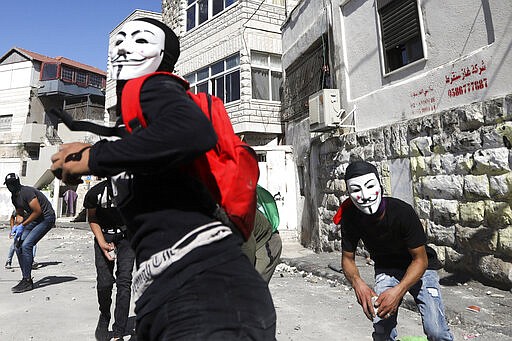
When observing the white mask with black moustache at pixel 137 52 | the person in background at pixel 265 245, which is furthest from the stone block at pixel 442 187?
the white mask with black moustache at pixel 137 52

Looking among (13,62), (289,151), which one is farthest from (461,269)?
(13,62)

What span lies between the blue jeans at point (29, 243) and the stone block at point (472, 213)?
6619 millimetres

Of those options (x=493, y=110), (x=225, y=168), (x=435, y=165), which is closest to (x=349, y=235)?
(x=225, y=168)

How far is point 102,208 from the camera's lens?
402 centimetres

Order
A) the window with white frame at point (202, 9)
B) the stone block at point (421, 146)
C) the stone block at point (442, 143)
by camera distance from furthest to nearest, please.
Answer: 1. the window with white frame at point (202, 9)
2. the stone block at point (421, 146)
3. the stone block at point (442, 143)

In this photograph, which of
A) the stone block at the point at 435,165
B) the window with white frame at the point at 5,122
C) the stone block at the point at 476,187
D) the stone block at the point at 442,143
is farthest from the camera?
the window with white frame at the point at 5,122

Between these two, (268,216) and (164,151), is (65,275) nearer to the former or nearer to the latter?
(268,216)

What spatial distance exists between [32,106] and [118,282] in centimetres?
3145

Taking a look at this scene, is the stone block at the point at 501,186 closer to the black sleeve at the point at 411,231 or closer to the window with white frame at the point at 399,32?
the window with white frame at the point at 399,32

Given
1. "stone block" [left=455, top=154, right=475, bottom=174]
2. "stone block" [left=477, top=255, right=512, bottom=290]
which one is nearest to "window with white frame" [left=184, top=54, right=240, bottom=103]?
"stone block" [left=455, top=154, right=475, bottom=174]

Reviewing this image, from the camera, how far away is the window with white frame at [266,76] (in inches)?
531

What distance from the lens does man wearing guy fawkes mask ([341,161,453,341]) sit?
2494 mm

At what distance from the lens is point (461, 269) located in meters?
5.03

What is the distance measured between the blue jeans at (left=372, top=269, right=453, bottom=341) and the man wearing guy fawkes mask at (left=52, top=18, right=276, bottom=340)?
1.91 meters
